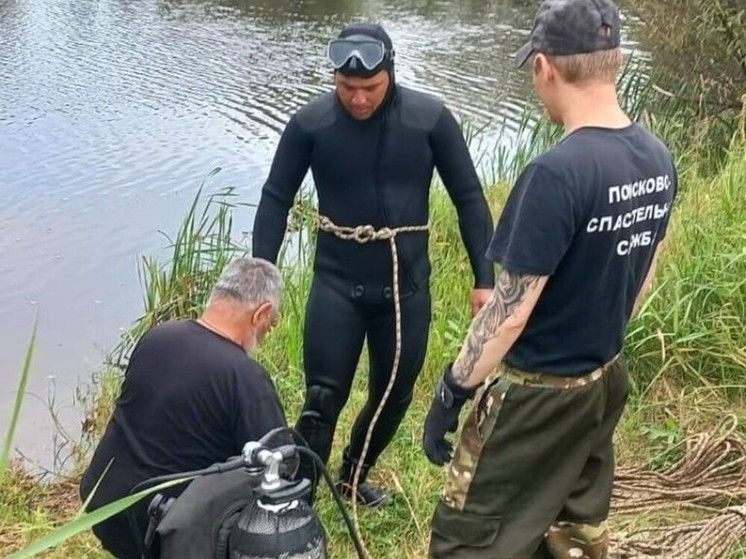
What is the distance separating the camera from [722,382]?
3846mm

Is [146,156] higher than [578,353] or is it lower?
lower

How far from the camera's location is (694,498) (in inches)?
125

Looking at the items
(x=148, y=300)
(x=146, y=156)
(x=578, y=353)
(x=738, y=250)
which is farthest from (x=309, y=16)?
(x=578, y=353)

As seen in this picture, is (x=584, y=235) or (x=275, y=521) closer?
(x=275, y=521)

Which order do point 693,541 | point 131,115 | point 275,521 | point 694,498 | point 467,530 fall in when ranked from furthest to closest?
point 131,115 → point 694,498 → point 693,541 → point 467,530 → point 275,521

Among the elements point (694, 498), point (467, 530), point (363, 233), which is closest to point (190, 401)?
point (467, 530)

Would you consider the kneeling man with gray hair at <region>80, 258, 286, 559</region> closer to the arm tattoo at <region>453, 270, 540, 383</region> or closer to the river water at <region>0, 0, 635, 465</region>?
the arm tattoo at <region>453, 270, 540, 383</region>

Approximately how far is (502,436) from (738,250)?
2433 millimetres

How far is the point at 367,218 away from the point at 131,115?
8562 mm

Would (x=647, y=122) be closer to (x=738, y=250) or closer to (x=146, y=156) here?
(x=738, y=250)

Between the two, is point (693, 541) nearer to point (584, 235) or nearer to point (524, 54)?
point (584, 235)

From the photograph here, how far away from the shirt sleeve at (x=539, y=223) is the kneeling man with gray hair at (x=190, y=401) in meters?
0.79

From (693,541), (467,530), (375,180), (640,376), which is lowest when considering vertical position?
(640,376)

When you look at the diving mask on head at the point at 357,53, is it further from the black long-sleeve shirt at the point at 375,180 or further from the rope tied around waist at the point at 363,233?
the rope tied around waist at the point at 363,233
